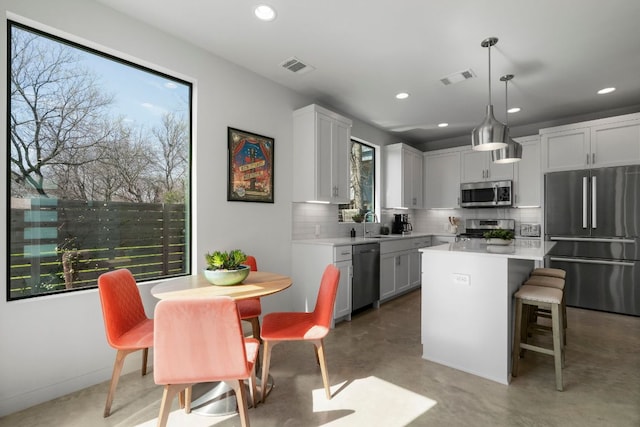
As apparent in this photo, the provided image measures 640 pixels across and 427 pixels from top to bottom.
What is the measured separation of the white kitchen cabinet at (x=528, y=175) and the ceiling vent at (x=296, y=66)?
11.7 ft

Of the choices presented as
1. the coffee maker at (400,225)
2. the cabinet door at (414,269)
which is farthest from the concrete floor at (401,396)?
the coffee maker at (400,225)

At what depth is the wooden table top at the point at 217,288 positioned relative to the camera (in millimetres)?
1839

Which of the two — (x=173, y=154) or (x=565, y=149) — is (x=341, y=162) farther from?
(x=565, y=149)

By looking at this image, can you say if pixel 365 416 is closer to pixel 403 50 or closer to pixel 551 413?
pixel 551 413

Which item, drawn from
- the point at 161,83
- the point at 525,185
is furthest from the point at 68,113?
the point at 525,185

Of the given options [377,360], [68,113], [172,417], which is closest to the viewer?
[172,417]

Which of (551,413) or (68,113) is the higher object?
(68,113)

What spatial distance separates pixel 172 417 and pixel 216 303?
107 cm

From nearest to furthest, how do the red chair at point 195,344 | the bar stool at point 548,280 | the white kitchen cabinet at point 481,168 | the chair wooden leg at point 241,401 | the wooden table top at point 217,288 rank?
the red chair at point 195,344, the chair wooden leg at point 241,401, the wooden table top at point 217,288, the bar stool at point 548,280, the white kitchen cabinet at point 481,168

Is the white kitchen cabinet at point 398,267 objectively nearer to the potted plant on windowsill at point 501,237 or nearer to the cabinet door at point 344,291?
the cabinet door at point 344,291

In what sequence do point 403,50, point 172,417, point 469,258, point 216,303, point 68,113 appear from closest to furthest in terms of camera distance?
point 216,303 → point 172,417 → point 68,113 → point 469,258 → point 403,50

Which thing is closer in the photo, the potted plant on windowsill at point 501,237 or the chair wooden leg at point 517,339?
the chair wooden leg at point 517,339

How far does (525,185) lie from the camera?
4879 millimetres

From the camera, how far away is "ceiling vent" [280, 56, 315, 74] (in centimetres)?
307
